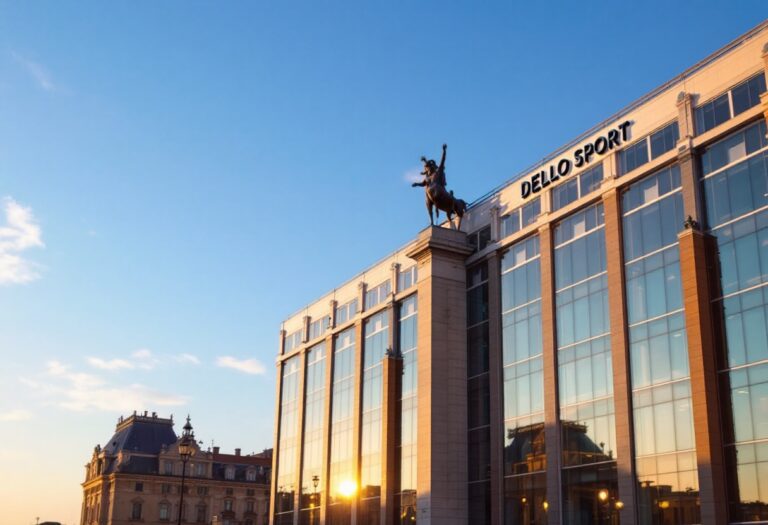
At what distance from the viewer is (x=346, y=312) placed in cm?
7119

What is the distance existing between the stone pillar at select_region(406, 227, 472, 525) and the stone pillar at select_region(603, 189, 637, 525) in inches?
500

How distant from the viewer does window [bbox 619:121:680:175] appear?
4172 centimetres

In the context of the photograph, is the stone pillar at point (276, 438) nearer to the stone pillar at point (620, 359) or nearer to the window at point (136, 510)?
the stone pillar at point (620, 359)

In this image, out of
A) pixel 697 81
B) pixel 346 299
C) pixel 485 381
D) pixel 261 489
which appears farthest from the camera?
pixel 261 489

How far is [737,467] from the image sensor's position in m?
35.4

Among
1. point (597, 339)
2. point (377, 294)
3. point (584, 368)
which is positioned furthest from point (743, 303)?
point (377, 294)

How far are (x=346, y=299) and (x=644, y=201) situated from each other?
33350 mm

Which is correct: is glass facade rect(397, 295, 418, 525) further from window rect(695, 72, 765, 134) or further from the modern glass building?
window rect(695, 72, 765, 134)

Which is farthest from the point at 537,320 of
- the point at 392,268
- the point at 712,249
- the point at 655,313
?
the point at 392,268

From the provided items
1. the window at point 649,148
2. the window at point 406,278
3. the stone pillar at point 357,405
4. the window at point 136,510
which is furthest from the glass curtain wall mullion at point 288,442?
the window at point 136,510

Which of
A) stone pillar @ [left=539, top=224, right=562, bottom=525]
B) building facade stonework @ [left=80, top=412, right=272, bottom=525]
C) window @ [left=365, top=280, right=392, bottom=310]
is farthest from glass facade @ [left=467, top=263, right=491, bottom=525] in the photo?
building facade stonework @ [left=80, top=412, right=272, bottom=525]

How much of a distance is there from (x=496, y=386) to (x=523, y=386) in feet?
7.81

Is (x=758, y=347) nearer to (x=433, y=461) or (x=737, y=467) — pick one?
(x=737, y=467)

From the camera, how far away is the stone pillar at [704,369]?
35.5m
